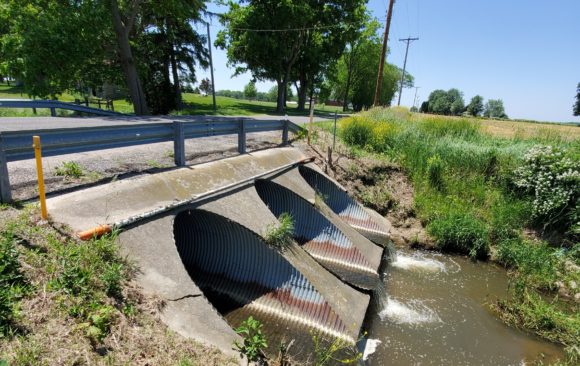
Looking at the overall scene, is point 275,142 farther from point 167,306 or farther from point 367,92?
point 367,92

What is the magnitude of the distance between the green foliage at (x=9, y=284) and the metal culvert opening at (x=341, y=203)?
24.5ft

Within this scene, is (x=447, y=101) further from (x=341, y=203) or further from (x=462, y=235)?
(x=341, y=203)

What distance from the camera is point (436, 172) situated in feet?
37.3

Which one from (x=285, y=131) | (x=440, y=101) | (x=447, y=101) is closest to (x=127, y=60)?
(x=285, y=131)

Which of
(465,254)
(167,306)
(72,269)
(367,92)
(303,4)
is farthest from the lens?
(367,92)

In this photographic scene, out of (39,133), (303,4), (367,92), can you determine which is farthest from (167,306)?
(367,92)

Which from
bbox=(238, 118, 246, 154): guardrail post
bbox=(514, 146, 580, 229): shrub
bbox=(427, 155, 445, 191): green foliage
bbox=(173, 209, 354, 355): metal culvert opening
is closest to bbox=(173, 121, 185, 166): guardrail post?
bbox=(173, 209, 354, 355): metal culvert opening

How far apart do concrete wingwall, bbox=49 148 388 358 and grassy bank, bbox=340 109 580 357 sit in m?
3.12

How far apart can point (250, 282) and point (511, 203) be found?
28.0ft

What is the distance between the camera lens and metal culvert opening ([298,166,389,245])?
9945 millimetres

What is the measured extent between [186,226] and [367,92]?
58.1 metres

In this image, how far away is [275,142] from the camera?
12.0m

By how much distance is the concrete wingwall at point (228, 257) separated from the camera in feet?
13.9

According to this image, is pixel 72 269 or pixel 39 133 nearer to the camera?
pixel 72 269
